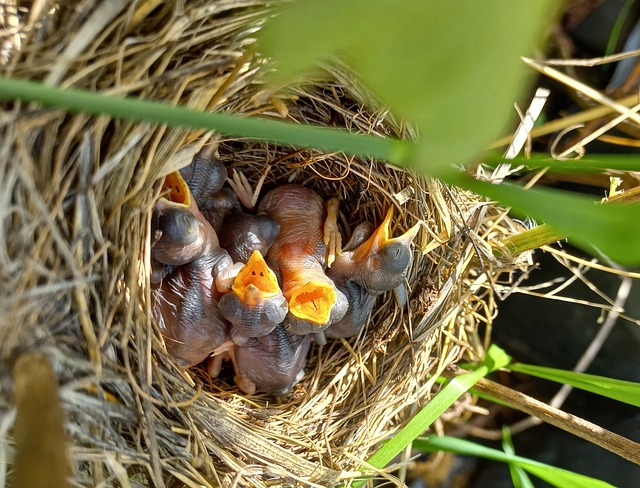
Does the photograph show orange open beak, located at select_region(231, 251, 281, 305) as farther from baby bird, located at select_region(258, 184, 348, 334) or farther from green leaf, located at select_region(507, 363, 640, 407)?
green leaf, located at select_region(507, 363, 640, 407)

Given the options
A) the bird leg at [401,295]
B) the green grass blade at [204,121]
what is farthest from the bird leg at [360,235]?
the green grass blade at [204,121]

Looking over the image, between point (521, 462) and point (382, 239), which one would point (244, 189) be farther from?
point (521, 462)

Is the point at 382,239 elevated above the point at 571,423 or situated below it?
above

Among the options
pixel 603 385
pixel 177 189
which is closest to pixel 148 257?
pixel 177 189

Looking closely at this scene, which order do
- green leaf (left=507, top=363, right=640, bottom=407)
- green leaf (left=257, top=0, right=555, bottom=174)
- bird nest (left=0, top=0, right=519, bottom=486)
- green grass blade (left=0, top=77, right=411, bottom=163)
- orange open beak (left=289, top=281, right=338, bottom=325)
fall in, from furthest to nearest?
1. orange open beak (left=289, top=281, right=338, bottom=325)
2. green leaf (left=507, top=363, right=640, bottom=407)
3. bird nest (left=0, top=0, right=519, bottom=486)
4. green grass blade (left=0, top=77, right=411, bottom=163)
5. green leaf (left=257, top=0, right=555, bottom=174)

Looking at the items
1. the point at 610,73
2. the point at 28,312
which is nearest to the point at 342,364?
the point at 28,312

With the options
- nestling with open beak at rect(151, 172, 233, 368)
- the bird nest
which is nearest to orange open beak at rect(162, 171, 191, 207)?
nestling with open beak at rect(151, 172, 233, 368)

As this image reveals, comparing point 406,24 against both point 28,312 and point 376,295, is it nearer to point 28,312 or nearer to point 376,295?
point 28,312

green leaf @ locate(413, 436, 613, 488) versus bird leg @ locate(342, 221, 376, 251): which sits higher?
bird leg @ locate(342, 221, 376, 251)
